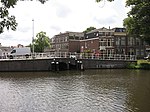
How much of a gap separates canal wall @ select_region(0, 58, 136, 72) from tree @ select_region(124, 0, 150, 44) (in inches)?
599

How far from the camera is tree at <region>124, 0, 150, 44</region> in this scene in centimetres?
2950

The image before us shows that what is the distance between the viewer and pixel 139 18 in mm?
32812

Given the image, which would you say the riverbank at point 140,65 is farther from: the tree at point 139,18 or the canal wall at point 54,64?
the tree at point 139,18

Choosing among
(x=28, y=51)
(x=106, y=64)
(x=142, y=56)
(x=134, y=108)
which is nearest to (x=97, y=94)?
(x=134, y=108)

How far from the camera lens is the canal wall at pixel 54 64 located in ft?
154

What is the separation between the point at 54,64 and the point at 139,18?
20.8 meters

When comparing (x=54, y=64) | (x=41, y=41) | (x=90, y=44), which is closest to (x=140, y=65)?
(x=54, y=64)

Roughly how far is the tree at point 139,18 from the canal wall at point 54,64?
15.2m

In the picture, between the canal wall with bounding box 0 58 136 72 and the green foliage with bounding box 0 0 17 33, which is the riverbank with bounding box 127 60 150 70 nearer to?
the canal wall with bounding box 0 58 136 72

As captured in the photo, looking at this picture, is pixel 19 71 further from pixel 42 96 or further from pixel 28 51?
pixel 42 96

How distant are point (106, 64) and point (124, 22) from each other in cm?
1691

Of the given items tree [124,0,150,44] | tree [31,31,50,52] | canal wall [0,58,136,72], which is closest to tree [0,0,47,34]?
tree [124,0,150,44]

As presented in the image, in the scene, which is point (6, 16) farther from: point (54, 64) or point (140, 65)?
point (140, 65)

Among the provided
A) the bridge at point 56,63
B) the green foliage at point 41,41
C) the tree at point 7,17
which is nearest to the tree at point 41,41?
the green foliage at point 41,41
